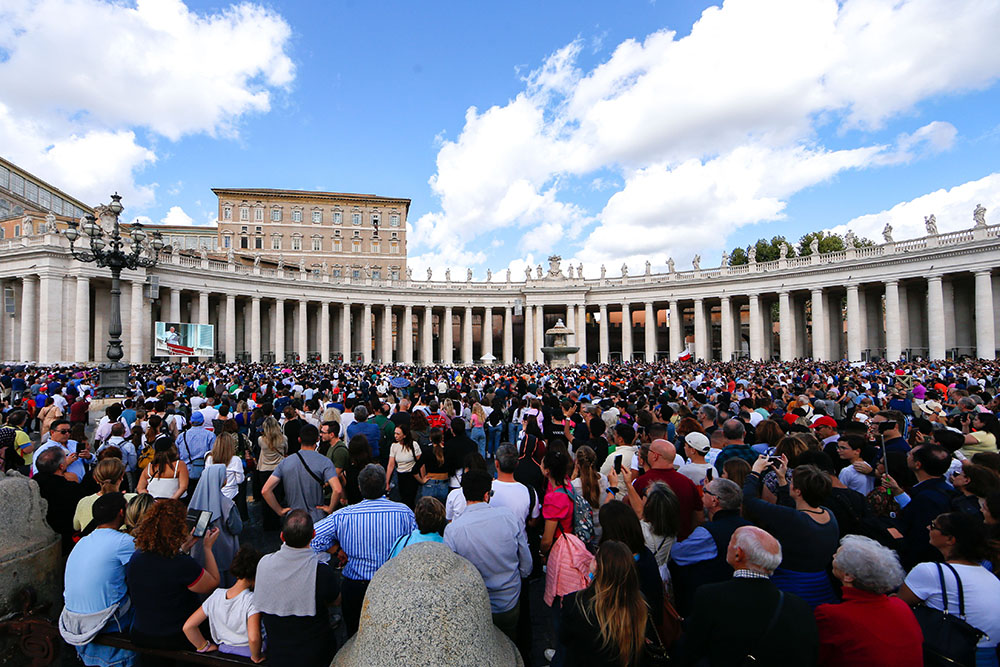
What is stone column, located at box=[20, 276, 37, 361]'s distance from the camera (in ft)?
118

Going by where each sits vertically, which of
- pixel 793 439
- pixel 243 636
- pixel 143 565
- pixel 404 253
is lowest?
pixel 243 636

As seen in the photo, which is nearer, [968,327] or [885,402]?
[885,402]

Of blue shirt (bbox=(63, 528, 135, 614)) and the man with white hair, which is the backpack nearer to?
the man with white hair

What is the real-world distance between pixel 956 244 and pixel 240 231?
260 ft

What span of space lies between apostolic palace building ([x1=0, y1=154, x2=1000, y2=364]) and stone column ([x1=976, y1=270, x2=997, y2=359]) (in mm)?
88

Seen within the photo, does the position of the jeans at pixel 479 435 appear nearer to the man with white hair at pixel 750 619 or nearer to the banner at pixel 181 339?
the man with white hair at pixel 750 619

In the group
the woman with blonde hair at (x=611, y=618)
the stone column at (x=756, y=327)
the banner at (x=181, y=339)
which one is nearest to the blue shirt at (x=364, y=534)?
the woman with blonde hair at (x=611, y=618)

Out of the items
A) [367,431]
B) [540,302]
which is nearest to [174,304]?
[540,302]

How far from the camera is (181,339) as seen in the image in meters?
33.9

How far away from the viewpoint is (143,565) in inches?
149

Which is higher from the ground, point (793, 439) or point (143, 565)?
point (793, 439)

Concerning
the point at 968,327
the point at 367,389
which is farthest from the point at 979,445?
the point at 968,327

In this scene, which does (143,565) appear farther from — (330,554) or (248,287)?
(248,287)

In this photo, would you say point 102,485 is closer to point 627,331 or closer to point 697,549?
point 697,549
